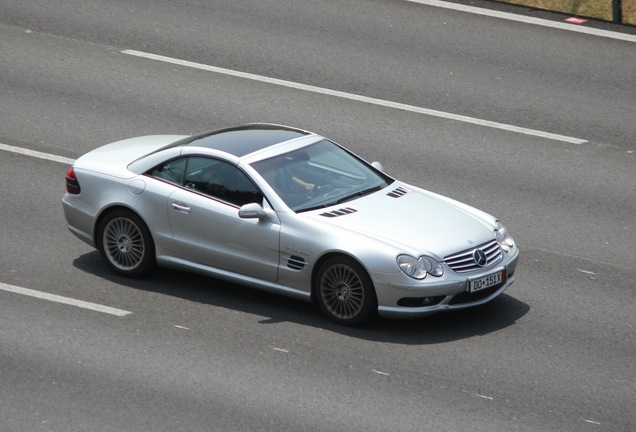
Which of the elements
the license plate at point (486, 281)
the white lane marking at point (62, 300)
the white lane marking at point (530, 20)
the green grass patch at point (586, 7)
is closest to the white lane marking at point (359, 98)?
the white lane marking at point (530, 20)

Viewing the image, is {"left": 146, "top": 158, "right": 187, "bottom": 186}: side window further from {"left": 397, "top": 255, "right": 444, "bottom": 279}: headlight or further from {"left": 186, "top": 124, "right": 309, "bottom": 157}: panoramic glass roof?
{"left": 397, "top": 255, "right": 444, "bottom": 279}: headlight

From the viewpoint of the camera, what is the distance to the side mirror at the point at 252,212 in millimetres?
9219

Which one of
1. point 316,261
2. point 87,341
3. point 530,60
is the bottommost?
point 87,341

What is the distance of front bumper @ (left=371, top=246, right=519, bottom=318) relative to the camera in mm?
8766

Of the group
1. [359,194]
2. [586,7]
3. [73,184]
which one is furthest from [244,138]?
[586,7]

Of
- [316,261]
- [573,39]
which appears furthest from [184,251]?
[573,39]

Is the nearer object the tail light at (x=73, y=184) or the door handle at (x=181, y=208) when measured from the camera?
the door handle at (x=181, y=208)

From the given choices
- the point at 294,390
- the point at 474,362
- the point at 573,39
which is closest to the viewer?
the point at 294,390

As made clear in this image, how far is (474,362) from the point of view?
8.50m

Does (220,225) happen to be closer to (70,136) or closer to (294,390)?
(294,390)

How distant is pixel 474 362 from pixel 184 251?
3.06 metres

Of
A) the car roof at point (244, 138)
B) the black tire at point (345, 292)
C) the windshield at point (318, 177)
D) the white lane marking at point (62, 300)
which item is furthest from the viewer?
the car roof at point (244, 138)

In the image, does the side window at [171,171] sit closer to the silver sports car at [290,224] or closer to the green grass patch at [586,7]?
the silver sports car at [290,224]

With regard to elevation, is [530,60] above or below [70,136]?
above
